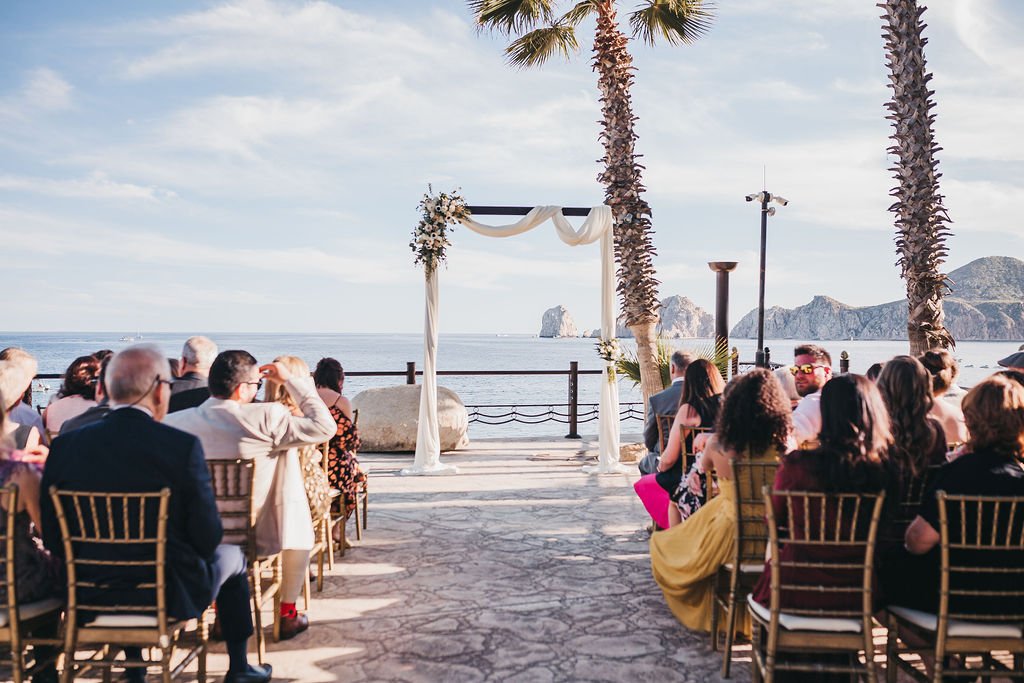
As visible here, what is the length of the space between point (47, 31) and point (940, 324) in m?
14.8

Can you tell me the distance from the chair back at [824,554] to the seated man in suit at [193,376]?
3.20m

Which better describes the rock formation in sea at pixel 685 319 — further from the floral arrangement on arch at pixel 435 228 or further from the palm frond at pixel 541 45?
the floral arrangement on arch at pixel 435 228

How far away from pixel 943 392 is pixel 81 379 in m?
5.12

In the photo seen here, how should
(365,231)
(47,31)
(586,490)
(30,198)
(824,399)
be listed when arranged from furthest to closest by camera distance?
(30,198) → (365,231) → (47,31) → (586,490) → (824,399)

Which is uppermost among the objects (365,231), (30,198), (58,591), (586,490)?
(30,198)

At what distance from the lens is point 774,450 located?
11.7 ft

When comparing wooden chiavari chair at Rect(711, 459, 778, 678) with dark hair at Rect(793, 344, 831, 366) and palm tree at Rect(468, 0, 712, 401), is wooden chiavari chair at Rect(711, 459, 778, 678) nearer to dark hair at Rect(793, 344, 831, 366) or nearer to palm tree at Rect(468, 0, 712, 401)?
dark hair at Rect(793, 344, 831, 366)

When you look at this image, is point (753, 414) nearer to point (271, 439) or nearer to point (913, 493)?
point (913, 493)

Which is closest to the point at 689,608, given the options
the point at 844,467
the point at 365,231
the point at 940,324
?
the point at 844,467

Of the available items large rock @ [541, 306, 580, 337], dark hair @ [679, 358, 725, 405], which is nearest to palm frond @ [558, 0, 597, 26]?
dark hair @ [679, 358, 725, 405]

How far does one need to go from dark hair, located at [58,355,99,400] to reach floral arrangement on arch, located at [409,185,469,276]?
4918mm

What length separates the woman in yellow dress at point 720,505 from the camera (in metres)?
3.44

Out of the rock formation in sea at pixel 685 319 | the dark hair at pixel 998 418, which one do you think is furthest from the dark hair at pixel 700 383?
the rock formation in sea at pixel 685 319

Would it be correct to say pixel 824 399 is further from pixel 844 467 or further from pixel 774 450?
pixel 774 450
